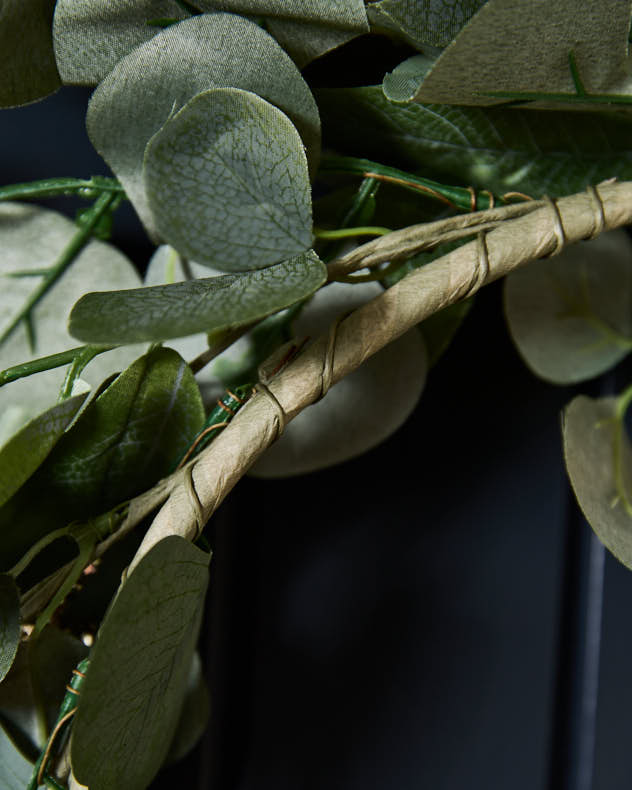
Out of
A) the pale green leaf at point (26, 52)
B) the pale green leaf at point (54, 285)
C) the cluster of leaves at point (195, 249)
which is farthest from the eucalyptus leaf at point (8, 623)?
the pale green leaf at point (26, 52)

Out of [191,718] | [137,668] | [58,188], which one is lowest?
[191,718]

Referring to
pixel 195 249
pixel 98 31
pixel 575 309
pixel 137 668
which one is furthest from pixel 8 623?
pixel 575 309

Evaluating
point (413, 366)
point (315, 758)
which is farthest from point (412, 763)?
point (413, 366)

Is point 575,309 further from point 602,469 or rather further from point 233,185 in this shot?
point 233,185

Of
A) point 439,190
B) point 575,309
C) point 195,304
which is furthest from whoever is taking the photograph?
point 575,309

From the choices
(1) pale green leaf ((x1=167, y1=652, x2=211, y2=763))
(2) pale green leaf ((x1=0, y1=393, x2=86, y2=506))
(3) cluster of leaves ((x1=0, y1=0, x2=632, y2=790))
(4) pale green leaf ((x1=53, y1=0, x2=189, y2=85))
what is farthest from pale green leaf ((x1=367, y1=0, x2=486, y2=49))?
(1) pale green leaf ((x1=167, y1=652, x2=211, y2=763))

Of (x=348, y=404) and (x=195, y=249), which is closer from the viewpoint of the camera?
(x=195, y=249)

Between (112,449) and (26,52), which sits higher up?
(26,52)

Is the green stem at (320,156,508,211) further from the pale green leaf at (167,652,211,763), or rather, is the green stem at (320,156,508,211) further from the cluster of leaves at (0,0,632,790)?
the pale green leaf at (167,652,211,763)
